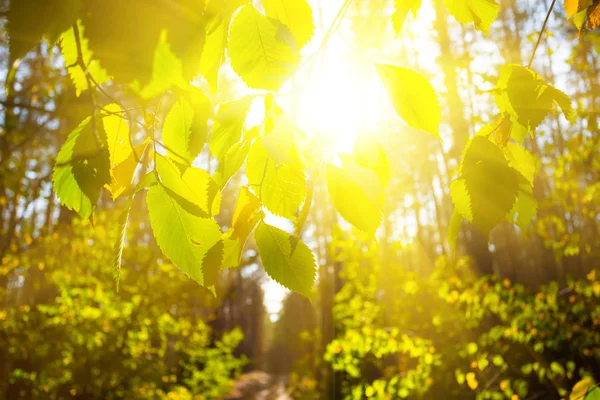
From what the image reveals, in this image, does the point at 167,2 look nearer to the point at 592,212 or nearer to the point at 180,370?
the point at 592,212

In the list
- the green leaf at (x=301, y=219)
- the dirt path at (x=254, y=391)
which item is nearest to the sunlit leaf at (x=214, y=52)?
the green leaf at (x=301, y=219)

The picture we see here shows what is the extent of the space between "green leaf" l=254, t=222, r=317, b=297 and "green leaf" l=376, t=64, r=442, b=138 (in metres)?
0.27

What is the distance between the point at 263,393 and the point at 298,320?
12.5 metres

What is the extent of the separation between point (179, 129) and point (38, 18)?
0.93ft

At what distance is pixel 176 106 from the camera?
2.27 feet

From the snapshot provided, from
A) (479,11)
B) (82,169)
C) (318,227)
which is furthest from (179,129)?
(318,227)

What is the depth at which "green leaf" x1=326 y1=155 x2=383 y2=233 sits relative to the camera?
0.71 metres

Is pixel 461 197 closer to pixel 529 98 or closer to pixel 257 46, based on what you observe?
pixel 529 98

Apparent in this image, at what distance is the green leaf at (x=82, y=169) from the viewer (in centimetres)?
57

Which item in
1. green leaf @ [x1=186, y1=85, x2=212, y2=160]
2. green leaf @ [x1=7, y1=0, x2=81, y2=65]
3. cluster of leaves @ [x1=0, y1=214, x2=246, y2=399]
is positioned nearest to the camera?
green leaf @ [x1=7, y1=0, x2=81, y2=65]

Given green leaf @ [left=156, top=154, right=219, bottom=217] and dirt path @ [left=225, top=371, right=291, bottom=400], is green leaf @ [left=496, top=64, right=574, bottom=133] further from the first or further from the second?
dirt path @ [left=225, top=371, right=291, bottom=400]

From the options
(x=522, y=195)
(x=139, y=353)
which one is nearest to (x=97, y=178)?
(x=522, y=195)

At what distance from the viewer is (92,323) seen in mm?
5430

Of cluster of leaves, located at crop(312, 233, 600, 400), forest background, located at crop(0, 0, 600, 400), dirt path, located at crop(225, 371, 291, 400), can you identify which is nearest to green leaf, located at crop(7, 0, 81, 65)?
forest background, located at crop(0, 0, 600, 400)
